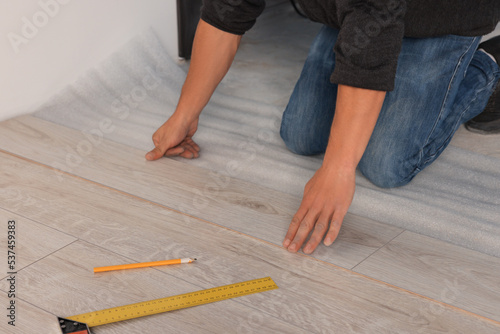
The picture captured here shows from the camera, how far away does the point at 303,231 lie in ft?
3.76

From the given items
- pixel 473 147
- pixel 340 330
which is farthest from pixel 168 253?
pixel 473 147

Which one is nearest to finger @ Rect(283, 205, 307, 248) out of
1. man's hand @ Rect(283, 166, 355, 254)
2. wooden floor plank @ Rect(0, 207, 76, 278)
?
man's hand @ Rect(283, 166, 355, 254)

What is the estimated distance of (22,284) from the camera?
3.44 ft

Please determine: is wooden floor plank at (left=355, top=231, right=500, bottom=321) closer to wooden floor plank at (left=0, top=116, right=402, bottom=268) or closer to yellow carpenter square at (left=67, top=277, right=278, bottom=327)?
wooden floor plank at (left=0, top=116, right=402, bottom=268)

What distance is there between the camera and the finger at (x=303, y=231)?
1.15 metres

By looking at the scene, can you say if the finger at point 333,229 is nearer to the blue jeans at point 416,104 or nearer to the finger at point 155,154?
the blue jeans at point 416,104

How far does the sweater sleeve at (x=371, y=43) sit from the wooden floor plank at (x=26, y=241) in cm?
69

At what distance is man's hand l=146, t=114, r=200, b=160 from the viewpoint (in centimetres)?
148

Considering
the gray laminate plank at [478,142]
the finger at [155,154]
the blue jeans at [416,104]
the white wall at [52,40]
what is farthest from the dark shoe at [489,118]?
the white wall at [52,40]

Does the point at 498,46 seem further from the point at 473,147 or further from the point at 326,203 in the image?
the point at 326,203

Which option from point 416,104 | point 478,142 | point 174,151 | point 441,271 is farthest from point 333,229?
point 478,142
